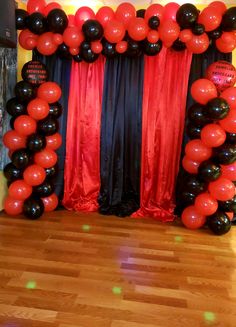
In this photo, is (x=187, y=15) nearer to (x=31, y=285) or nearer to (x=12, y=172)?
(x=12, y=172)

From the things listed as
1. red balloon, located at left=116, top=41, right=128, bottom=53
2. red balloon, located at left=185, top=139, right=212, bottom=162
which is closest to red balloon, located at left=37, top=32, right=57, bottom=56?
red balloon, located at left=116, top=41, right=128, bottom=53

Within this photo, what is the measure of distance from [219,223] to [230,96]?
1240 mm

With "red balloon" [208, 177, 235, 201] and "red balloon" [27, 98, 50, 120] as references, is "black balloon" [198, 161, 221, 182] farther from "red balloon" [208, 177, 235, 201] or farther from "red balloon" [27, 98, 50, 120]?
"red balloon" [27, 98, 50, 120]

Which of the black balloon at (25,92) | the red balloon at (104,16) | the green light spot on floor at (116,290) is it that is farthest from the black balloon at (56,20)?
the green light spot on floor at (116,290)

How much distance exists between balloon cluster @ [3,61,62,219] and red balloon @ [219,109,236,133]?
1.69m

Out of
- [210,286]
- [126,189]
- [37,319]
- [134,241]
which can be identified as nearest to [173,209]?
[126,189]

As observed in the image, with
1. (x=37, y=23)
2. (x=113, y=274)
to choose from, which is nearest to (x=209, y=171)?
(x=113, y=274)

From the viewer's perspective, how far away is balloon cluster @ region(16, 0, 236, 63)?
10.1 feet

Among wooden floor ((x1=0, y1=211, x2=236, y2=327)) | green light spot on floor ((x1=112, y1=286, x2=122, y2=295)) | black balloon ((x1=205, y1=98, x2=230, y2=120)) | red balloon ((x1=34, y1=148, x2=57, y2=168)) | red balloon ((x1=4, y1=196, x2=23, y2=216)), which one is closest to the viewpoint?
wooden floor ((x1=0, y1=211, x2=236, y2=327))

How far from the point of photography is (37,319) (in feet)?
6.41

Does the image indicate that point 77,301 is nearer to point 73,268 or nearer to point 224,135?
point 73,268

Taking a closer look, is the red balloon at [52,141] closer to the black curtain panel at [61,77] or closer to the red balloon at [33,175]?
the red balloon at [33,175]

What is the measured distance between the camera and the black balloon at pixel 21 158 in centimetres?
335

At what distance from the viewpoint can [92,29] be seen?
316 cm
